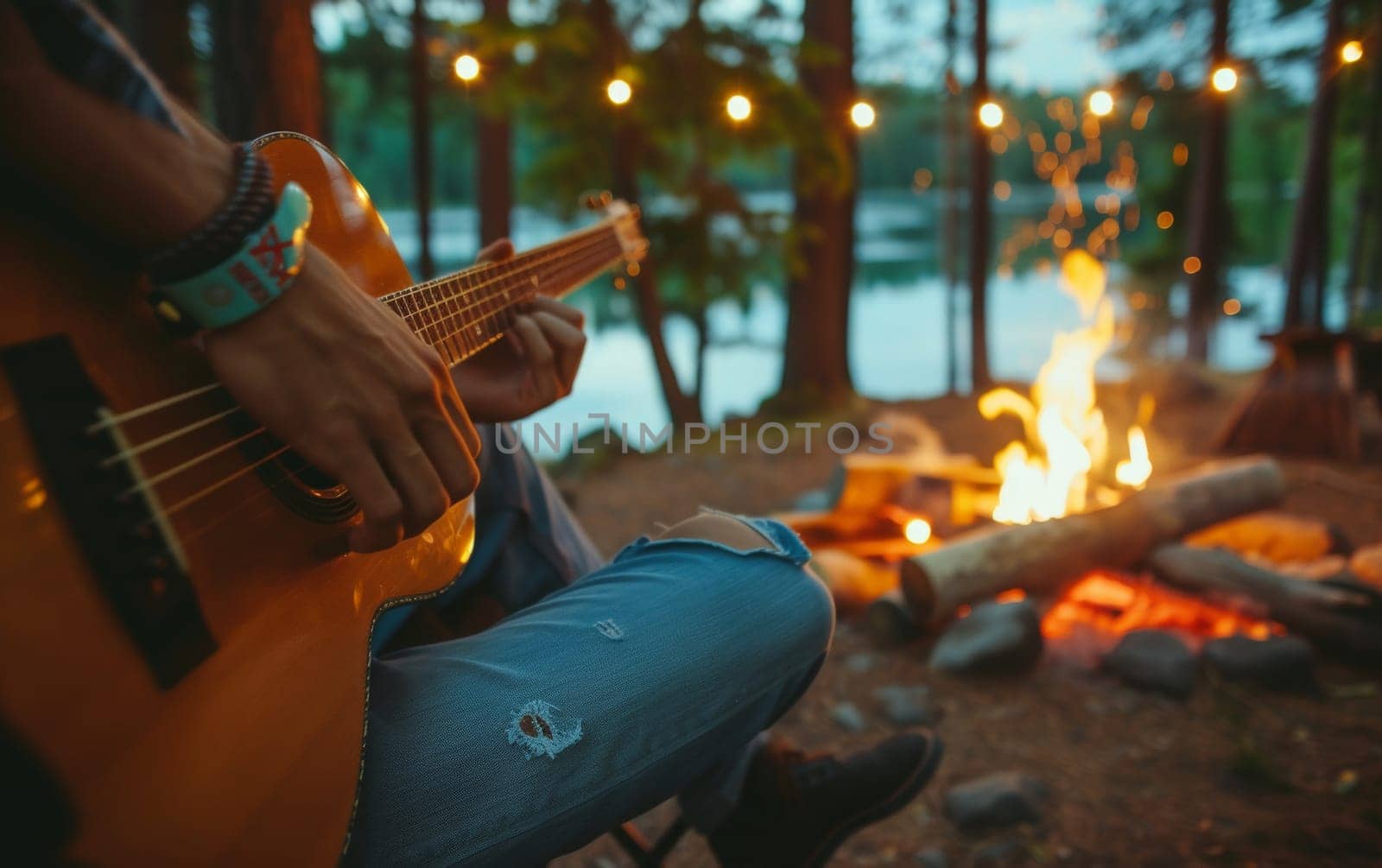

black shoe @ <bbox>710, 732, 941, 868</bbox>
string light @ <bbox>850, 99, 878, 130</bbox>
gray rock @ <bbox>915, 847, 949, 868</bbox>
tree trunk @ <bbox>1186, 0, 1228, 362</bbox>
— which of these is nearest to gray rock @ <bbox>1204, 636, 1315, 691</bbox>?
gray rock @ <bbox>915, 847, 949, 868</bbox>

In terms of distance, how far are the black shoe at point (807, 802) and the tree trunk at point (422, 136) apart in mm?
7350

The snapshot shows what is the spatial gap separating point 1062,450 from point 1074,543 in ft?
4.58

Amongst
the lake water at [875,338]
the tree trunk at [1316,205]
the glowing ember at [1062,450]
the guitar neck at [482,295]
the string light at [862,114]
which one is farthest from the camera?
the lake water at [875,338]

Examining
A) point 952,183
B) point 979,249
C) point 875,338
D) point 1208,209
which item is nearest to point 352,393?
point 979,249

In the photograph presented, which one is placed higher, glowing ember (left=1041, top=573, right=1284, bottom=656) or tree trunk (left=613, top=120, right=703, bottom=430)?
tree trunk (left=613, top=120, right=703, bottom=430)

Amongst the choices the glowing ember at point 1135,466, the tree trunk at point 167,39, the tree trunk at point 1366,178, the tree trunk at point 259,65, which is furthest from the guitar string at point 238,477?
the tree trunk at point 1366,178

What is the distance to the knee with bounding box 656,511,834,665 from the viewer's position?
1268 mm

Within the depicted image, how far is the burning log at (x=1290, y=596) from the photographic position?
2.91 m

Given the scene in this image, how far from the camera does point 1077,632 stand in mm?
3262

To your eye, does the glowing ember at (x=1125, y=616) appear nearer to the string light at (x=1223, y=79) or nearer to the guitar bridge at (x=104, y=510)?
the guitar bridge at (x=104, y=510)

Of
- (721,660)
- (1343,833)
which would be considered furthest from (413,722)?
(1343,833)

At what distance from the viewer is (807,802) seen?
5.34 ft

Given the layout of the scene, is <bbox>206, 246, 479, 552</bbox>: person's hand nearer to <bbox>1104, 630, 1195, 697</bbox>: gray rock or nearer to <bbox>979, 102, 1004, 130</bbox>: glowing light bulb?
<bbox>1104, 630, 1195, 697</bbox>: gray rock

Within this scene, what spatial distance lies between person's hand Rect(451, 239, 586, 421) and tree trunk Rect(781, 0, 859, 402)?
627cm
